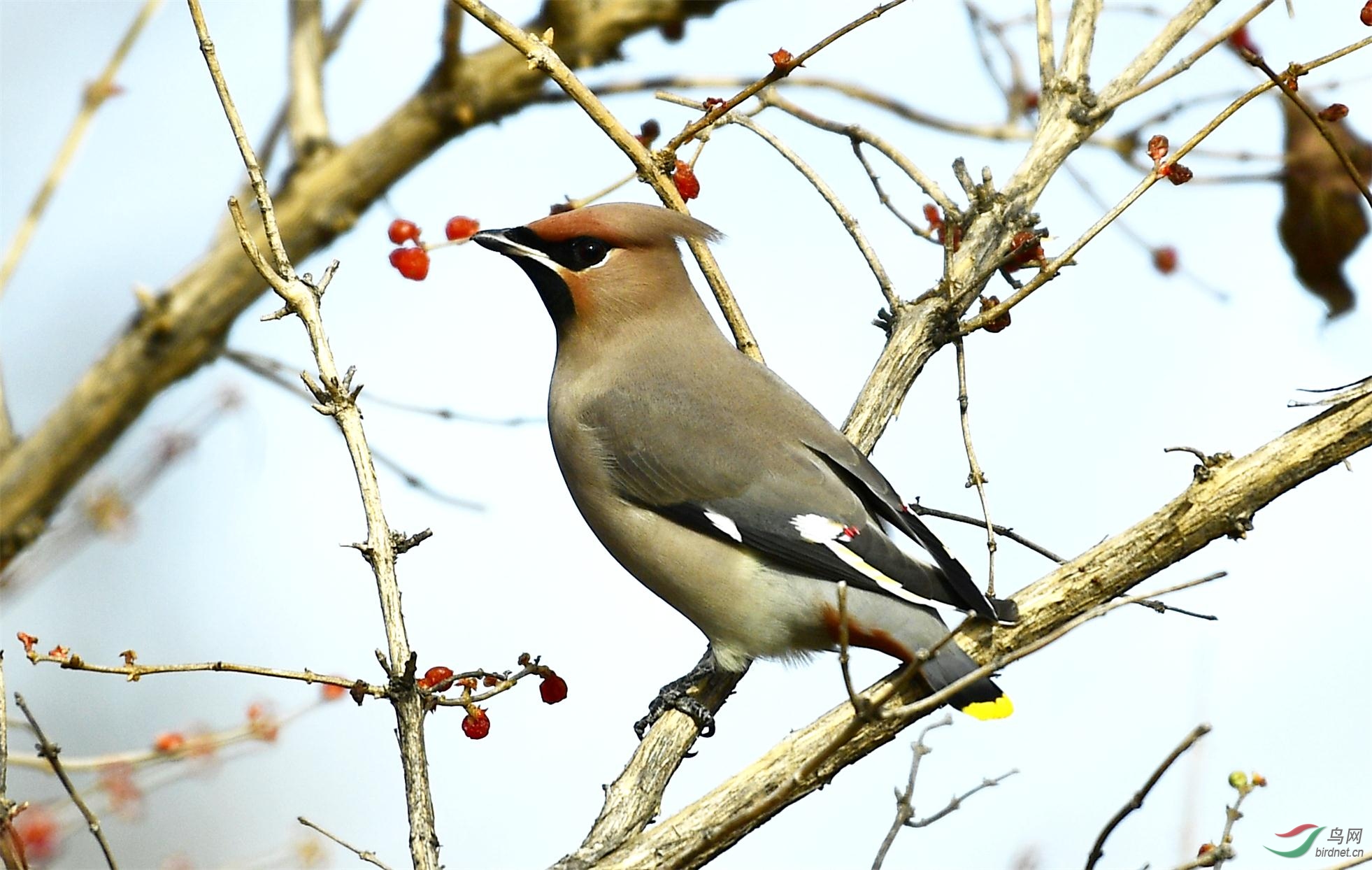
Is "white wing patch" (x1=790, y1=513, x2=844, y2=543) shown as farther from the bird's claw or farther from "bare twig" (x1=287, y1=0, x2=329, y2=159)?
"bare twig" (x1=287, y1=0, x2=329, y2=159)

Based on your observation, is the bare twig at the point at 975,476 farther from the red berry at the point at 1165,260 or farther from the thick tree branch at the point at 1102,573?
the red berry at the point at 1165,260

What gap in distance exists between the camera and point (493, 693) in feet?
8.07

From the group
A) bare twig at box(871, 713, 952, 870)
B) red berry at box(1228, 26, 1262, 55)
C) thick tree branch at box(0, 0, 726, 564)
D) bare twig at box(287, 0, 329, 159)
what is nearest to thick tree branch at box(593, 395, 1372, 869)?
bare twig at box(871, 713, 952, 870)

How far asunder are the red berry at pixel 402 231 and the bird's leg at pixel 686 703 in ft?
4.19

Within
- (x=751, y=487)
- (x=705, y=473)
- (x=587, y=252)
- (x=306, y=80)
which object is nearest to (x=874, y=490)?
(x=751, y=487)

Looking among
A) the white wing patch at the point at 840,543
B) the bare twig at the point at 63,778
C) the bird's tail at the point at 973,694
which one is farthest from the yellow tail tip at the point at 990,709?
the bare twig at the point at 63,778

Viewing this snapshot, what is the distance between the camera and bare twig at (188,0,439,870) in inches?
96.0

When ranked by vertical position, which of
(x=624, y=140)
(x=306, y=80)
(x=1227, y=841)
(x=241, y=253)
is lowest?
(x=1227, y=841)

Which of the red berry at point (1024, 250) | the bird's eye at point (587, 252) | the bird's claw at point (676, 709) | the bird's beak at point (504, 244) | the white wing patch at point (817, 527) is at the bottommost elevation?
the bird's claw at point (676, 709)

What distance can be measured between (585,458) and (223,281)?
1.48m

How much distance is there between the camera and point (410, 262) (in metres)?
3.71

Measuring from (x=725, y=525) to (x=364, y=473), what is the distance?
3.99 feet

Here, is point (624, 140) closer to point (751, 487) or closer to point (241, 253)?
point (751, 487)

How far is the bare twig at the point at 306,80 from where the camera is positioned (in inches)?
189
